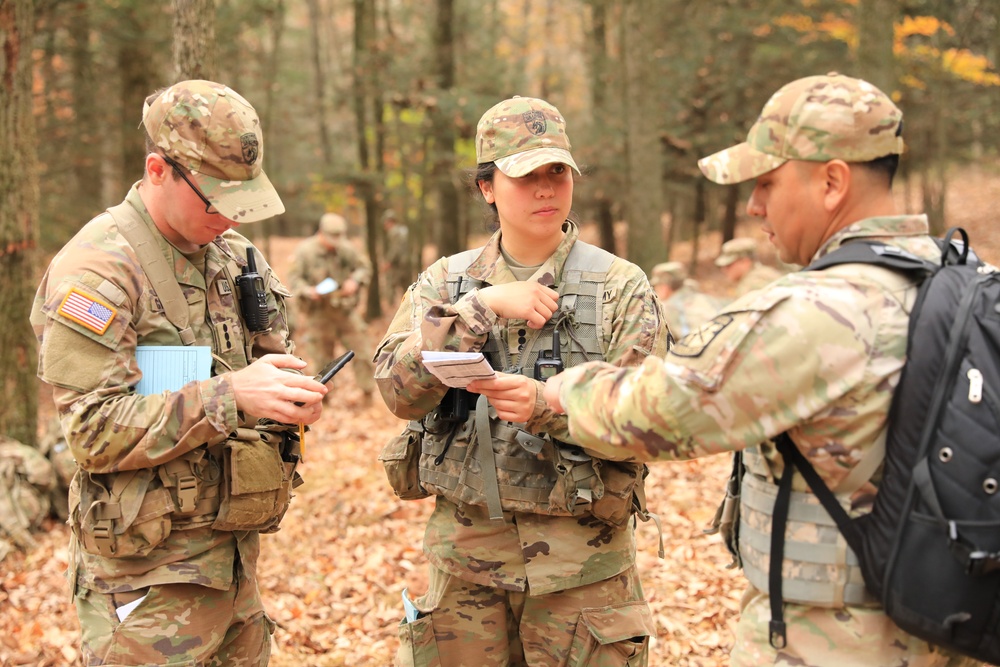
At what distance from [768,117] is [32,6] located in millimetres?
6614

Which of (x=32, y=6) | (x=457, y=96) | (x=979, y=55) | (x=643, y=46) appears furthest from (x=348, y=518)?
(x=979, y=55)

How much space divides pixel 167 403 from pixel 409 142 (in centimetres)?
1573

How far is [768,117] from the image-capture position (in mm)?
2082

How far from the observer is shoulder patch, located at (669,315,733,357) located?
1.93m

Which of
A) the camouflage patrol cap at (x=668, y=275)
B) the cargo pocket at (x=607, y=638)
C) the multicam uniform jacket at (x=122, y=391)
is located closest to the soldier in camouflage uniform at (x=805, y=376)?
the cargo pocket at (x=607, y=638)

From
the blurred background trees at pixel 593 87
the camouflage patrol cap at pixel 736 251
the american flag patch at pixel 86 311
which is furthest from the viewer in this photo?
the blurred background trees at pixel 593 87

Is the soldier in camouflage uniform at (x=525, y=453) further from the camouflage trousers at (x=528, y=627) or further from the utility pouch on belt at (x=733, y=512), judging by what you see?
the utility pouch on belt at (x=733, y=512)

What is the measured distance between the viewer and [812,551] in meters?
2.02

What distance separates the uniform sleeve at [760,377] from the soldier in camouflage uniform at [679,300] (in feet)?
21.9

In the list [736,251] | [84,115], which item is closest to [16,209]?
[736,251]

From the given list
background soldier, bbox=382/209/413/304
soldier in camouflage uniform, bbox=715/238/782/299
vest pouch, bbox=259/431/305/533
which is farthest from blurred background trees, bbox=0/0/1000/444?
vest pouch, bbox=259/431/305/533

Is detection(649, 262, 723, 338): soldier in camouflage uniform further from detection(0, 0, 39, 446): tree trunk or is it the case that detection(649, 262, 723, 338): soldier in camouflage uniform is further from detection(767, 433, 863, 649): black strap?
detection(767, 433, 863, 649): black strap

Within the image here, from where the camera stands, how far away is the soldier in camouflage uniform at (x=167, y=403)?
2.56 meters

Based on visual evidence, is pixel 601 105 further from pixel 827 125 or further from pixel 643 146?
pixel 827 125
